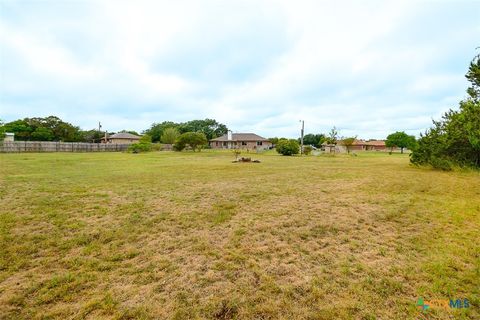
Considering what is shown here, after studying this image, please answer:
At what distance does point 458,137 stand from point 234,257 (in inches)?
559

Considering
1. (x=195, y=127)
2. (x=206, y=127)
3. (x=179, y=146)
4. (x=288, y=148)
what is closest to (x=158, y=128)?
(x=195, y=127)

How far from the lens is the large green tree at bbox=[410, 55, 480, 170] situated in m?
10.6

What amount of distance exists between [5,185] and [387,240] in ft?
33.6

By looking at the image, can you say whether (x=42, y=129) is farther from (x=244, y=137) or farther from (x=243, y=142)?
(x=244, y=137)

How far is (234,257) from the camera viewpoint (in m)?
3.04

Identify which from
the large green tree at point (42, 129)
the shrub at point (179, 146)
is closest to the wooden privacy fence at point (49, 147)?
the shrub at point (179, 146)

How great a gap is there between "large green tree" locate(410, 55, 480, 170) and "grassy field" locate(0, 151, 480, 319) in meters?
7.36

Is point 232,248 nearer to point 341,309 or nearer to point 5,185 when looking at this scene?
point 341,309

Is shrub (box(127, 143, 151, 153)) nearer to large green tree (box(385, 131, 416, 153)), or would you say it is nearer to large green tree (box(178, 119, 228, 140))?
large green tree (box(178, 119, 228, 140))

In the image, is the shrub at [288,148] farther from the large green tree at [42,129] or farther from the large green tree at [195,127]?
the large green tree at [42,129]

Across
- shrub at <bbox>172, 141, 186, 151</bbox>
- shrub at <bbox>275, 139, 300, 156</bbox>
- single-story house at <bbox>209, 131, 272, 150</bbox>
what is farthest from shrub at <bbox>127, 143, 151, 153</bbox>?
single-story house at <bbox>209, 131, 272, 150</bbox>

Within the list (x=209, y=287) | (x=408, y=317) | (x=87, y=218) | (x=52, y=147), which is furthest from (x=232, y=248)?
(x=52, y=147)

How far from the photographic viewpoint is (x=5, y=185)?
7.12 m

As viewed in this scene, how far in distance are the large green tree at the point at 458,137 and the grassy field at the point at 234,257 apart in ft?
24.1
